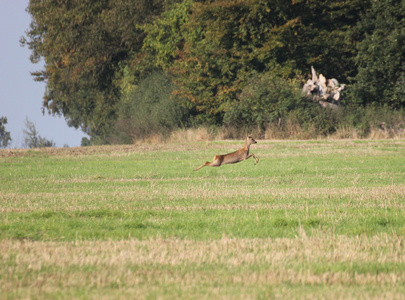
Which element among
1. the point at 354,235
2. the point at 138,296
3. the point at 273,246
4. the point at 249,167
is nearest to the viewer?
the point at 138,296

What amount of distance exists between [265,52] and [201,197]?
31.6 m

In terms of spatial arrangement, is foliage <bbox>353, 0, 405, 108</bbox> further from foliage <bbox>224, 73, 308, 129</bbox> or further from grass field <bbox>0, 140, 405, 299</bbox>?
grass field <bbox>0, 140, 405, 299</bbox>

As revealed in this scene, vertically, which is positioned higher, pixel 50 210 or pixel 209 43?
pixel 209 43

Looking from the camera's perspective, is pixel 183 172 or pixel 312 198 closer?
pixel 312 198

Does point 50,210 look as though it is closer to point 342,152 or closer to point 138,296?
point 138,296

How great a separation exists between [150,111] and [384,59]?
18163mm

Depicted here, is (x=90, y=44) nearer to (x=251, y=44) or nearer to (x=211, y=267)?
(x=251, y=44)

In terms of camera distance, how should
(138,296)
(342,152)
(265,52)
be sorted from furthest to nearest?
(265,52)
(342,152)
(138,296)

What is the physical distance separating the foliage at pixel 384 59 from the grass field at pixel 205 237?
80.4ft

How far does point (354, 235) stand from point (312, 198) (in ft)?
13.1

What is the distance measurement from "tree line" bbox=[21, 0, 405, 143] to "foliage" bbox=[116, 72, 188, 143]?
9 cm

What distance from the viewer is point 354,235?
32.1 ft

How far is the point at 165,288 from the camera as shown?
21.5ft

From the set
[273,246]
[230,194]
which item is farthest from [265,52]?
[273,246]
